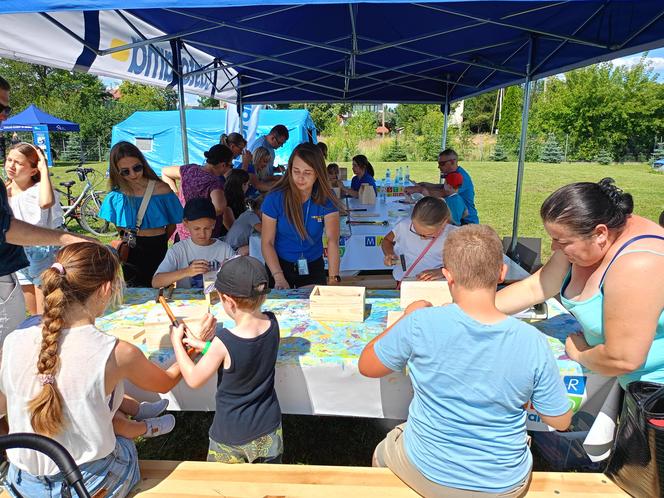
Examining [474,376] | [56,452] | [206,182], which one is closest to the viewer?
[56,452]

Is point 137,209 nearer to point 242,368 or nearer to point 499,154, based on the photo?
point 242,368

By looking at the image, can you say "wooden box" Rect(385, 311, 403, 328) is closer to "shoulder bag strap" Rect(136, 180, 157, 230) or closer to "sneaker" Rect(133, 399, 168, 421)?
"sneaker" Rect(133, 399, 168, 421)

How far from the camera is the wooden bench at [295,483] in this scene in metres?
1.54

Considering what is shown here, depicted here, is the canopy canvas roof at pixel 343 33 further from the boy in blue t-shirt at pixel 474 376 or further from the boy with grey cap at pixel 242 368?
the boy in blue t-shirt at pixel 474 376

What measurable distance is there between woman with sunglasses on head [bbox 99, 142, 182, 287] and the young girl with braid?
70.5 inches

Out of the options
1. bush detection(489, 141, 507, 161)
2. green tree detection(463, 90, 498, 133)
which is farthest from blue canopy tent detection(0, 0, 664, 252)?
green tree detection(463, 90, 498, 133)

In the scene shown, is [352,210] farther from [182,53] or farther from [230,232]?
[182,53]

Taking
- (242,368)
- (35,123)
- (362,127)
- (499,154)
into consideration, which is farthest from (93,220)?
(362,127)

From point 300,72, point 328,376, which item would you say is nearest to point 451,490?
point 328,376

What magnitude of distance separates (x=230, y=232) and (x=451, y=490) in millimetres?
2946

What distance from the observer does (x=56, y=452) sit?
110cm

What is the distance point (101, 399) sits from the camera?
136cm

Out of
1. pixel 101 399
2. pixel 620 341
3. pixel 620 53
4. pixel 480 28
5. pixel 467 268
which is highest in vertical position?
pixel 480 28

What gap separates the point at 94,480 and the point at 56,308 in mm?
549
